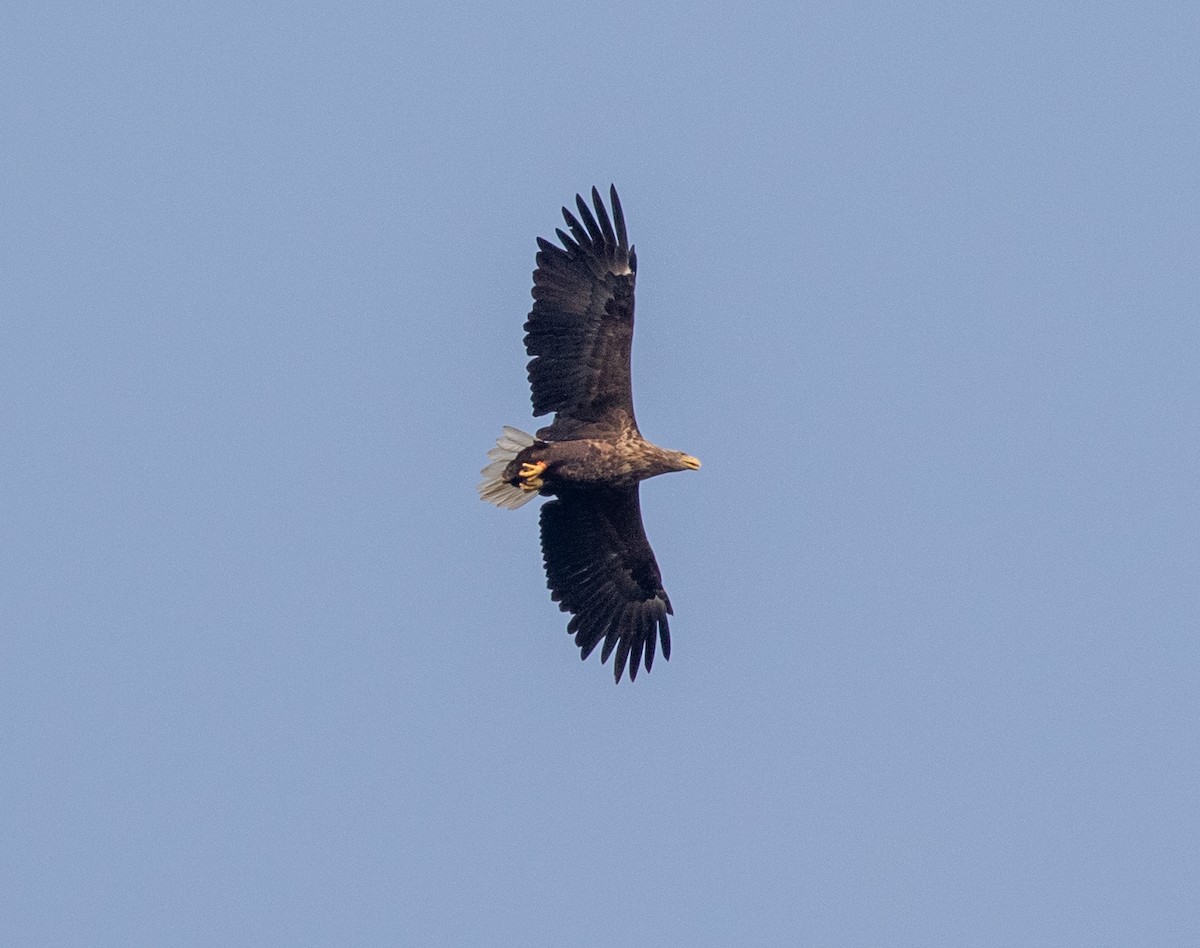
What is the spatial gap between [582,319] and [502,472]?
1417mm

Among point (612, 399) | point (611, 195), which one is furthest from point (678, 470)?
point (611, 195)

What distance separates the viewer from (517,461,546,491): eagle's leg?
20.5 m

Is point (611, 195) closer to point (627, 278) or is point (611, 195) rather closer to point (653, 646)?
point (627, 278)

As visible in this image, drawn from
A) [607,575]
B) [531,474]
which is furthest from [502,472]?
[607,575]

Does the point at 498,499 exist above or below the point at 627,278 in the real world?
below

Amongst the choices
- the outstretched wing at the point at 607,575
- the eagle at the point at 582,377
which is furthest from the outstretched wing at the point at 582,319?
the outstretched wing at the point at 607,575

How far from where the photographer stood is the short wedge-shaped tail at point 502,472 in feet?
68.1

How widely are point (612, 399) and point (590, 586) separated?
1755 mm

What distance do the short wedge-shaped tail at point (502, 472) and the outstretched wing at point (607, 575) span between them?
0.99 feet

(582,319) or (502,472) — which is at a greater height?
(582,319)

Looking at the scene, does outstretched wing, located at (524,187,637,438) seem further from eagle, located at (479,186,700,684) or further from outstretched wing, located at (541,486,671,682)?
outstretched wing, located at (541,486,671,682)

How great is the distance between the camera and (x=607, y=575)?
21.5 metres

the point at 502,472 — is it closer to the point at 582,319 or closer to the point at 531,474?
the point at 531,474

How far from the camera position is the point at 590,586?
2152 cm
